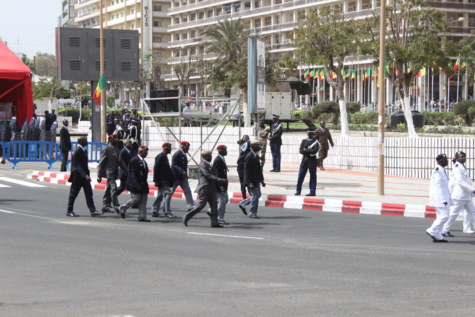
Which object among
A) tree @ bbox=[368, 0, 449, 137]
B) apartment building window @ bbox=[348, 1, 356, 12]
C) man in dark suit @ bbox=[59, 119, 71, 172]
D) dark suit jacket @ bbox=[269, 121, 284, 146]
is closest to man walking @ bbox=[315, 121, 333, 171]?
dark suit jacket @ bbox=[269, 121, 284, 146]

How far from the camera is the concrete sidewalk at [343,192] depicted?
58.5 feet

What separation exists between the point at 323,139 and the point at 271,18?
7210 centimetres

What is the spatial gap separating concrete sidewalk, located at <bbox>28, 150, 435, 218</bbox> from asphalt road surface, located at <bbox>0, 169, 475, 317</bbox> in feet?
5.03

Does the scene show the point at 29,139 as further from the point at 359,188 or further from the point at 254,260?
the point at 254,260

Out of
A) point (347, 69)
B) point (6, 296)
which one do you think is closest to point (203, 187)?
point (6, 296)

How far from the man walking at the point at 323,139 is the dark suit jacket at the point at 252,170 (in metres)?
9.32

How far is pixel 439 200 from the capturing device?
43.2 ft

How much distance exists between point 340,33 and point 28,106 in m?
14.5

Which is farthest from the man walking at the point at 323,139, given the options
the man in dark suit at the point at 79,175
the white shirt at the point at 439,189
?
the white shirt at the point at 439,189

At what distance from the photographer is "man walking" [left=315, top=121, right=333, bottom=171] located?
2544 centimetres

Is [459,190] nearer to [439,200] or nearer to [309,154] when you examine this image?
[439,200]

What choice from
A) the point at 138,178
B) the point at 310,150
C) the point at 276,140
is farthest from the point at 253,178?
the point at 276,140

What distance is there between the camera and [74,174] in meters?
15.6

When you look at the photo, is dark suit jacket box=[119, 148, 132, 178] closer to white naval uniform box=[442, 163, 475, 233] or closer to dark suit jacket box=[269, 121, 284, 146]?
white naval uniform box=[442, 163, 475, 233]
